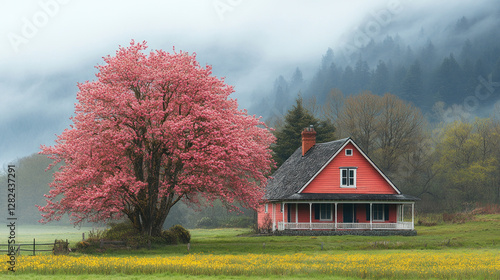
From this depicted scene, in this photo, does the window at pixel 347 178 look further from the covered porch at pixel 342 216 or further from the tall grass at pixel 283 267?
A: the tall grass at pixel 283 267

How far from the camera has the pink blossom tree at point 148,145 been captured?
37312 mm

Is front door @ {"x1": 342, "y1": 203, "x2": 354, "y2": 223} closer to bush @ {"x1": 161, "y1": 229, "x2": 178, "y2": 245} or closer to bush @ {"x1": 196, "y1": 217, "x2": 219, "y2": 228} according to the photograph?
bush @ {"x1": 161, "y1": 229, "x2": 178, "y2": 245}

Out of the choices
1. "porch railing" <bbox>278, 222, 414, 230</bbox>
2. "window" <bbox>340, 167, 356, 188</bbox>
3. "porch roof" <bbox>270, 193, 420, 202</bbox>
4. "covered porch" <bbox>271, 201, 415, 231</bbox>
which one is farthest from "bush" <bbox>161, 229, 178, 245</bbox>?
"window" <bbox>340, 167, 356, 188</bbox>

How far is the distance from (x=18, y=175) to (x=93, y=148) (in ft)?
282

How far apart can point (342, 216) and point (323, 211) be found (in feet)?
6.01

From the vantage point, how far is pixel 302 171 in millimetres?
56500

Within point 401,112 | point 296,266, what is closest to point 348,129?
point 401,112

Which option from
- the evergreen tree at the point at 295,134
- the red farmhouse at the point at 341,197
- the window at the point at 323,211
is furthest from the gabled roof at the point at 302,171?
the evergreen tree at the point at 295,134

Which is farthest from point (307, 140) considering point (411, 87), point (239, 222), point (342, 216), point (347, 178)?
point (411, 87)

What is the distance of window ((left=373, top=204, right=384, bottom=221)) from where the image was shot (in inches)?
2152

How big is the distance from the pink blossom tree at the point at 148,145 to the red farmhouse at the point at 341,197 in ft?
40.2

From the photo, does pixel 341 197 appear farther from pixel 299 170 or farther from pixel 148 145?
pixel 148 145

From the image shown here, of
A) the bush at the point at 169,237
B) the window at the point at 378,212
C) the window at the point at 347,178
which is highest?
the window at the point at 347,178

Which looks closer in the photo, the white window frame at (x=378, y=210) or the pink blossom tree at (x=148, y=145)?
the pink blossom tree at (x=148, y=145)
